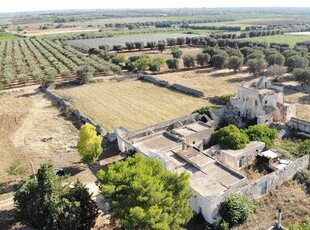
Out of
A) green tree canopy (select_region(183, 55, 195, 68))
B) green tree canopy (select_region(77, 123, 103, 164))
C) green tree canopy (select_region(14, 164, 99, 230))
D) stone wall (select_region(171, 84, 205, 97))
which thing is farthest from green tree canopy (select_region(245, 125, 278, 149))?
green tree canopy (select_region(183, 55, 195, 68))

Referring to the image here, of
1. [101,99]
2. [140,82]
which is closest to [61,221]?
[101,99]

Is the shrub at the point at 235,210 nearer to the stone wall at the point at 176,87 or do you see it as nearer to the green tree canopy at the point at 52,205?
the green tree canopy at the point at 52,205

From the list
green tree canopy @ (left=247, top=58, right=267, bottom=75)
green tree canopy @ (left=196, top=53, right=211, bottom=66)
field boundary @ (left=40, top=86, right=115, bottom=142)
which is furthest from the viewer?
green tree canopy @ (left=196, top=53, right=211, bottom=66)

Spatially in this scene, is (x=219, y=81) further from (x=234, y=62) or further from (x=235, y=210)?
(x=235, y=210)

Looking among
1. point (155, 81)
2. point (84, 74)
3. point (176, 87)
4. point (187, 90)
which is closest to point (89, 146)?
point (187, 90)

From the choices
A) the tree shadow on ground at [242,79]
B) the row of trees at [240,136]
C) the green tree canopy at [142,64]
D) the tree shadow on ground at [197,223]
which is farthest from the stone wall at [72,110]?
the tree shadow on ground at [242,79]

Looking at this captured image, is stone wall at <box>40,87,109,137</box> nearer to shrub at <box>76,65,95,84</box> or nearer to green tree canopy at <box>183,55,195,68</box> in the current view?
shrub at <box>76,65,95,84</box>

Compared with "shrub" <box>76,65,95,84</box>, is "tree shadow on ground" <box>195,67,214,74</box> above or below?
below
